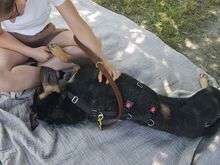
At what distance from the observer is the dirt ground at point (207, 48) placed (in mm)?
3225

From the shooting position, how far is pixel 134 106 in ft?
7.82

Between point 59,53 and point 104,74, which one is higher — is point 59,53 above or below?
above

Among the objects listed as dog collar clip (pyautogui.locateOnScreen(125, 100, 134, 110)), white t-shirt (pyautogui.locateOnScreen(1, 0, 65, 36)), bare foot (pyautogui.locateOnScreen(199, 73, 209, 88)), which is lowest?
bare foot (pyautogui.locateOnScreen(199, 73, 209, 88))

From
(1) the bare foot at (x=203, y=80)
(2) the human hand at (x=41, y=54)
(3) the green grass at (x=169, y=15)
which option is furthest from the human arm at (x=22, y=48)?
(3) the green grass at (x=169, y=15)

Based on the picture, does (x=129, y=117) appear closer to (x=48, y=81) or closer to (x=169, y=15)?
(x=48, y=81)

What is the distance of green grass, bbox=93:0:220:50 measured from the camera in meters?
3.50

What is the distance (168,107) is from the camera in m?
2.42

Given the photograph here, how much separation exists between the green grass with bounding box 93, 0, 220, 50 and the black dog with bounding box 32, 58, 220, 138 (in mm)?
1078

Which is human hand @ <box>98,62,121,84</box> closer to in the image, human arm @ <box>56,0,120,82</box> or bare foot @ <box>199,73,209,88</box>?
human arm @ <box>56,0,120,82</box>

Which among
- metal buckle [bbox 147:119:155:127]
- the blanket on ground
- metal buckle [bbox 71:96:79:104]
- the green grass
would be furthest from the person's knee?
the green grass

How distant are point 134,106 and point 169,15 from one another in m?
1.54

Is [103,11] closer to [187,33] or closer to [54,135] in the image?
[187,33]

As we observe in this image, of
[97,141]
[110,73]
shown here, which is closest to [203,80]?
[110,73]

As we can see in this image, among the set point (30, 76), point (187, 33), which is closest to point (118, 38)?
point (187, 33)
